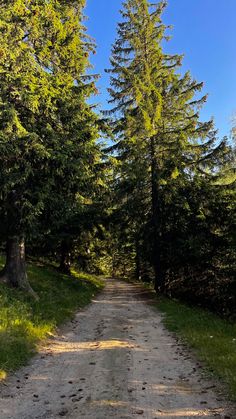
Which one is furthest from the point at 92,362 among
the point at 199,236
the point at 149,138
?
the point at 149,138

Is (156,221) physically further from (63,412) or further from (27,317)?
(63,412)

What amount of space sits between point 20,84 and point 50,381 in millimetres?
9778

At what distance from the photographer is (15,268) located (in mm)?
15172

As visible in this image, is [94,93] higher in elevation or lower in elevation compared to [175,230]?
higher

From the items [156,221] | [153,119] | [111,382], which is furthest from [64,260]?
[111,382]

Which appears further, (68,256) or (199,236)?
(68,256)

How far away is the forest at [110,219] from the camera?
729 centimetres

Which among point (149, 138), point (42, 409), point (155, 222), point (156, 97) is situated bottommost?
point (42, 409)

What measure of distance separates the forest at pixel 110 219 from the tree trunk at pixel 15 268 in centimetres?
6

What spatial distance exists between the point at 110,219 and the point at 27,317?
525 inches

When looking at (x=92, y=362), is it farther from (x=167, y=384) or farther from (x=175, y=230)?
(x=175, y=230)

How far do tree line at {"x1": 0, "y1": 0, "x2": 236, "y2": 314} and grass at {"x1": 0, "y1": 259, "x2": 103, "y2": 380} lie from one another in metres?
1.55

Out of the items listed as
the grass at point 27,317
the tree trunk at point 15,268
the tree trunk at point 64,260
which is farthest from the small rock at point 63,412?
the tree trunk at point 64,260

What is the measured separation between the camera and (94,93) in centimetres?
1808
